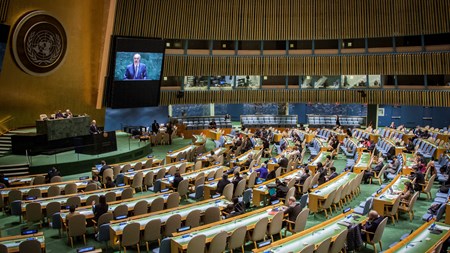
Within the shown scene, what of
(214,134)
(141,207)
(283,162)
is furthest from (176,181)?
(214,134)

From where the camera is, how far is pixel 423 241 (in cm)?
795

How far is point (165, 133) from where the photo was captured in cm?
2538

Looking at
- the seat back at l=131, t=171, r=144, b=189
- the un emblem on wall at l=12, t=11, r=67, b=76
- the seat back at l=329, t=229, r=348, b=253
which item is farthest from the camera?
the un emblem on wall at l=12, t=11, r=67, b=76

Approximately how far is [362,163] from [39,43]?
16418mm

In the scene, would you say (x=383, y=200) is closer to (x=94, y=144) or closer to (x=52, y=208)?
(x=52, y=208)

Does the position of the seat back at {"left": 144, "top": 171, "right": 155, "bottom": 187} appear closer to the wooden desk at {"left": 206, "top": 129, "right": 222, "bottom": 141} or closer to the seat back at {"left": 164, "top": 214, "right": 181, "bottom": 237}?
the seat back at {"left": 164, "top": 214, "right": 181, "bottom": 237}

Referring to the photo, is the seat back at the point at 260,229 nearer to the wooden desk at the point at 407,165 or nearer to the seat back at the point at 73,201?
the seat back at the point at 73,201

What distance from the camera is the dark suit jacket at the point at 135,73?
2331 centimetres

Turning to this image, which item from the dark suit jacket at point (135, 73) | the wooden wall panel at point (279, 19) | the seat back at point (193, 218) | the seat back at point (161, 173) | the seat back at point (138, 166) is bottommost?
the seat back at point (193, 218)

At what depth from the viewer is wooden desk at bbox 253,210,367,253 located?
295 inches

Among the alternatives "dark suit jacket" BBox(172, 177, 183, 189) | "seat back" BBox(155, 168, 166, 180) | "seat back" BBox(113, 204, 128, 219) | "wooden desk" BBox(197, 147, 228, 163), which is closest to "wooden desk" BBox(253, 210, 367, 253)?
"seat back" BBox(113, 204, 128, 219)

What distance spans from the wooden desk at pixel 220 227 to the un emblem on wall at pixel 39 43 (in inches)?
627

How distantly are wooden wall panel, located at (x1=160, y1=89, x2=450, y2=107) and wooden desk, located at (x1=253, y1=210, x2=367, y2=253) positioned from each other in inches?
800

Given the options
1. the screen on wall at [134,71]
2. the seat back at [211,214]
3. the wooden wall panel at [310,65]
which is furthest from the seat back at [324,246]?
the wooden wall panel at [310,65]
